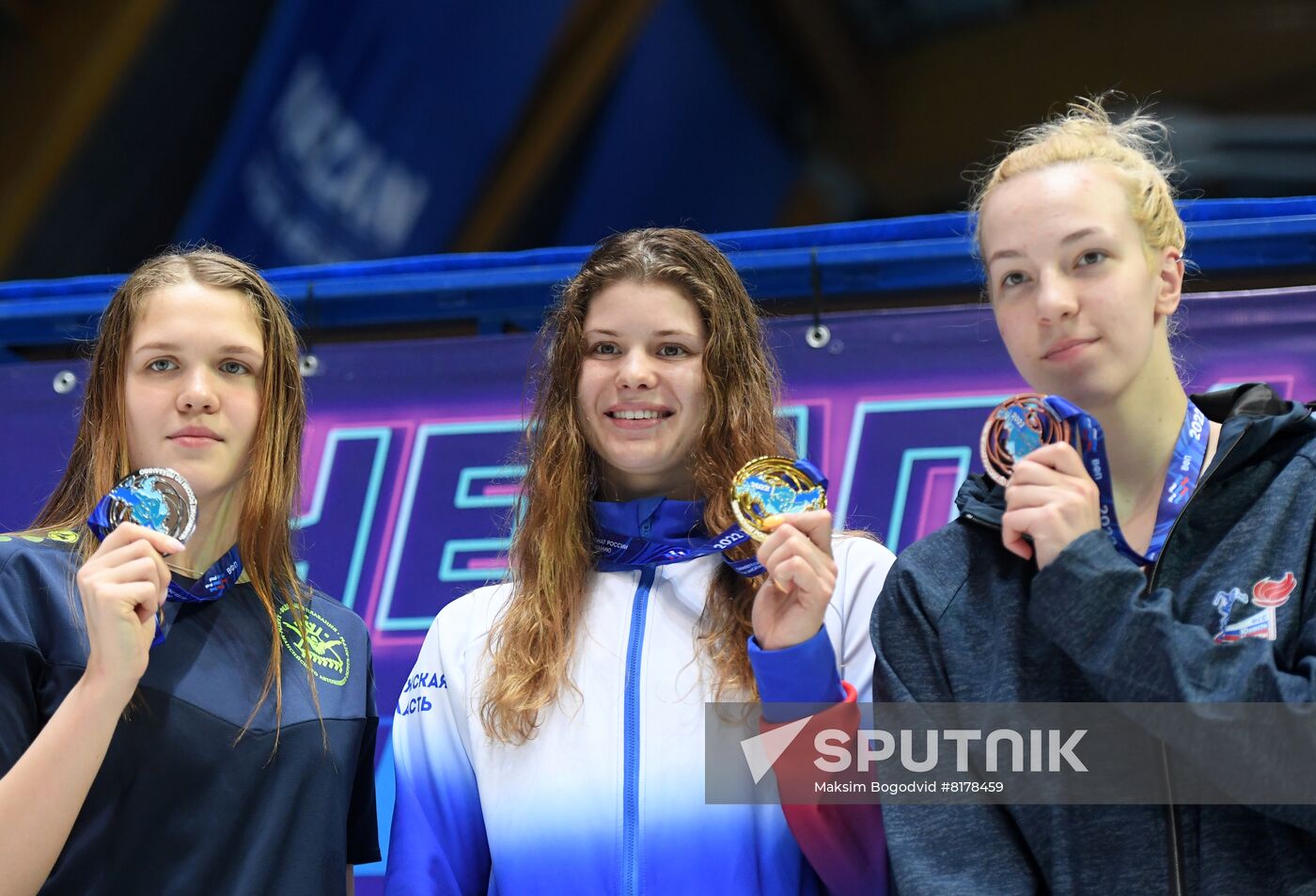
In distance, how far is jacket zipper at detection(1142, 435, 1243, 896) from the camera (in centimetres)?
177

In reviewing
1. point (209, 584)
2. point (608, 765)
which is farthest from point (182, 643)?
point (608, 765)

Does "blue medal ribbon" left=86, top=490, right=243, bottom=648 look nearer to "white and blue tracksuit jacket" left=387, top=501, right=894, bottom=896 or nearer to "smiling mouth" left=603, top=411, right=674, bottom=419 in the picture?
"white and blue tracksuit jacket" left=387, top=501, right=894, bottom=896

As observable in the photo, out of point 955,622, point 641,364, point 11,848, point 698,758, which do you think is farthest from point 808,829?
point 11,848

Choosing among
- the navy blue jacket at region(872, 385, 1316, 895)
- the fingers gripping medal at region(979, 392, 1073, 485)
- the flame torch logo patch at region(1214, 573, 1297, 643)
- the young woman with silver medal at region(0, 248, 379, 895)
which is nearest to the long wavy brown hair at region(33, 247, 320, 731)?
the young woman with silver medal at region(0, 248, 379, 895)

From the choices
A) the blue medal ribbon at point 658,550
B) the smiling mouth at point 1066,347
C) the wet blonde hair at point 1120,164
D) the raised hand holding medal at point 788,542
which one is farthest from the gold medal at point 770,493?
the wet blonde hair at point 1120,164

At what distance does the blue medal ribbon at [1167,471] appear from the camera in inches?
72.9

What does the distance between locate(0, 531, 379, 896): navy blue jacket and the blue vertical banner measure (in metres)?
2.85

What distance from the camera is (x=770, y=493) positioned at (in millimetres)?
2121

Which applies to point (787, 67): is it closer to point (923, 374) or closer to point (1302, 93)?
point (1302, 93)

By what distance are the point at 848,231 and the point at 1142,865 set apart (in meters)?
1.64

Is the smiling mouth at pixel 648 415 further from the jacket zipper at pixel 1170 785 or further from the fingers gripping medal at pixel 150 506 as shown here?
the jacket zipper at pixel 1170 785

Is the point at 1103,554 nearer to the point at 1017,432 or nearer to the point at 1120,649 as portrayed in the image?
the point at 1120,649

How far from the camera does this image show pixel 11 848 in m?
2.00

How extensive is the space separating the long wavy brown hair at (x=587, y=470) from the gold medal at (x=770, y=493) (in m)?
0.27
